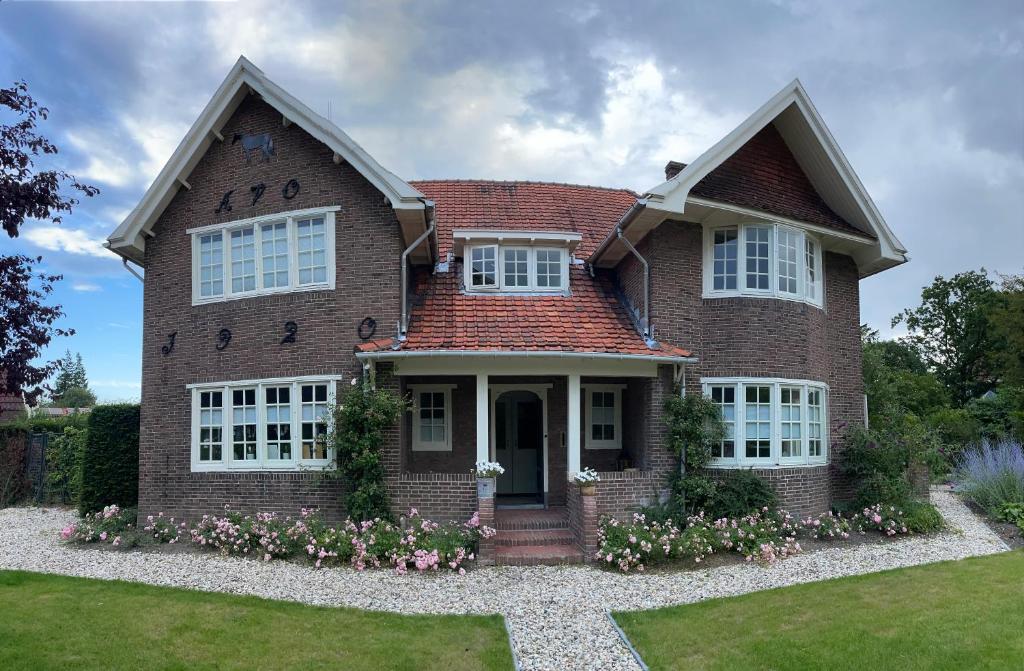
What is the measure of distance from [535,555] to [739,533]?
3.45 meters

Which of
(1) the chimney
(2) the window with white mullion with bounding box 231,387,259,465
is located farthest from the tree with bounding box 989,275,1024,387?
(2) the window with white mullion with bounding box 231,387,259,465

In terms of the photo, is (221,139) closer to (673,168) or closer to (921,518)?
(673,168)

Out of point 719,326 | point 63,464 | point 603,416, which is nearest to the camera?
point 719,326

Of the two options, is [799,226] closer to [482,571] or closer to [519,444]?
[519,444]

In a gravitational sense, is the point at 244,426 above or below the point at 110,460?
above

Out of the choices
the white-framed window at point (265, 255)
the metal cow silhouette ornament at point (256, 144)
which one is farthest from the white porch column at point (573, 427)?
the metal cow silhouette ornament at point (256, 144)

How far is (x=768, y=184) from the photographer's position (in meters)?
13.7

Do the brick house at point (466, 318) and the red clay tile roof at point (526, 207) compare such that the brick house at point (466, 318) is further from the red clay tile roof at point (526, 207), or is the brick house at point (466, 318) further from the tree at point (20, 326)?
the tree at point (20, 326)

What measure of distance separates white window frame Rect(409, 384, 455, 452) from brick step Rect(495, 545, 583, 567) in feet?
11.6

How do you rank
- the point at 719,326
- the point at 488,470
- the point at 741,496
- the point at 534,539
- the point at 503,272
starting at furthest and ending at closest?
the point at 503,272, the point at 719,326, the point at 741,496, the point at 534,539, the point at 488,470

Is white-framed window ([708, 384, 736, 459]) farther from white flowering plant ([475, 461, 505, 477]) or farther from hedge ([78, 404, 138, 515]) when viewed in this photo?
hedge ([78, 404, 138, 515])

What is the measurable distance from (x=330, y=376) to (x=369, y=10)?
631 centimetres

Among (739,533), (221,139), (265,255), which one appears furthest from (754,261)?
(221,139)

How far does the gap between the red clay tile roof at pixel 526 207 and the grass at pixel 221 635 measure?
8459 millimetres
